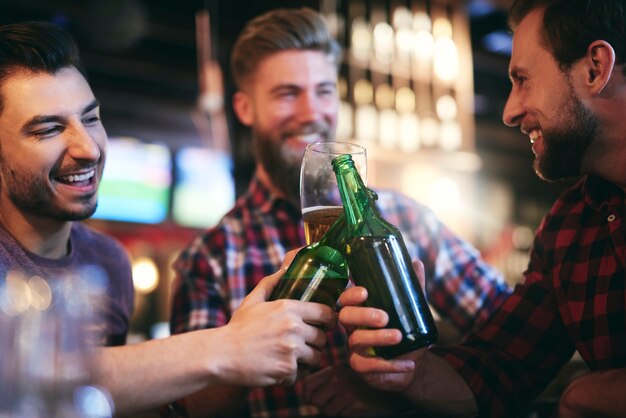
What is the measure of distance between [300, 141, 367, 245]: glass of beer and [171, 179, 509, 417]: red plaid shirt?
676mm

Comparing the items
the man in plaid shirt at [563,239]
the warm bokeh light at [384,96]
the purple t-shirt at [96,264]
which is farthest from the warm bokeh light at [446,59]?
the purple t-shirt at [96,264]

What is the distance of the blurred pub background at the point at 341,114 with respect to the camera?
150 inches

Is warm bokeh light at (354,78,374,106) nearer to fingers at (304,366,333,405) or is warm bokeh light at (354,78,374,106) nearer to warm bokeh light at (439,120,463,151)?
warm bokeh light at (439,120,463,151)

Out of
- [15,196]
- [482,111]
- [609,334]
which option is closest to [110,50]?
[482,111]

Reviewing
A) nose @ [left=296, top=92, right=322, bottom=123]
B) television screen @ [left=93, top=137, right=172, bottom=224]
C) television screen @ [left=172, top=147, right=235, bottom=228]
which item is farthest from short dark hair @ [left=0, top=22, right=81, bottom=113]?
television screen @ [left=172, top=147, right=235, bottom=228]

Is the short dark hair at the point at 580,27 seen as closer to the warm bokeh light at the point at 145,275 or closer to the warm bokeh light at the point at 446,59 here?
the warm bokeh light at the point at 446,59

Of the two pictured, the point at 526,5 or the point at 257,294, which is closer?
the point at 257,294

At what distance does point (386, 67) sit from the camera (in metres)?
3.94

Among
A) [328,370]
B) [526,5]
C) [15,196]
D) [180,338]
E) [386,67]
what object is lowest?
[328,370]

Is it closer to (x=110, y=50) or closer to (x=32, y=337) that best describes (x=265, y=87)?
(x=32, y=337)

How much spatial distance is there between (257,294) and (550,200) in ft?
17.0

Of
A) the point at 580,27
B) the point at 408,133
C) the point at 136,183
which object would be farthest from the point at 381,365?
the point at 136,183

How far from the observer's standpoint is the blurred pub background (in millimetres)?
3811

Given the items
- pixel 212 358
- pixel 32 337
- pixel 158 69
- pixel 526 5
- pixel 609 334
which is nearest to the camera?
pixel 32 337
